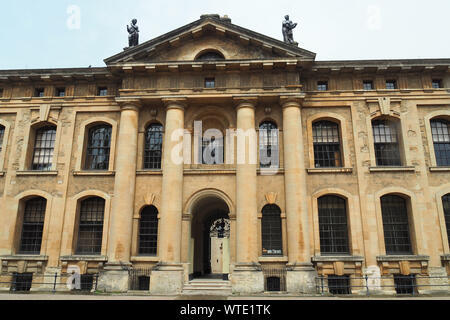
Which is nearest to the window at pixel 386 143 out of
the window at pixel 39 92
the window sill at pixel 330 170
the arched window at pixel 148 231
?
the window sill at pixel 330 170

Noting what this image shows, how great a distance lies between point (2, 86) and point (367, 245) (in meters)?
24.5

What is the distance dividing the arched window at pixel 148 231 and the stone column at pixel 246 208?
16.0 feet

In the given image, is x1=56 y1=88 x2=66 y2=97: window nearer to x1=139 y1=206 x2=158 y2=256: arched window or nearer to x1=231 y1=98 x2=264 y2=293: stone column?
x1=139 y1=206 x2=158 y2=256: arched window

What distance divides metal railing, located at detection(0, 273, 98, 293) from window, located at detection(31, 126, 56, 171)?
640 cm

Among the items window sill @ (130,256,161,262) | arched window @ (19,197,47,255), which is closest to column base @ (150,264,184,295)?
window sill @ (130,256,161,262)

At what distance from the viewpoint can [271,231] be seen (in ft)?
61.4

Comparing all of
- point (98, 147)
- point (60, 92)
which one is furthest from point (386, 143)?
point (60, 92)

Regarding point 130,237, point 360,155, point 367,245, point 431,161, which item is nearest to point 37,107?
point 130,237

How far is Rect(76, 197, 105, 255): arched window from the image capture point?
1948 cm

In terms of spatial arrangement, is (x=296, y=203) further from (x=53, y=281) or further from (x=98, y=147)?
(x=53, y=281)

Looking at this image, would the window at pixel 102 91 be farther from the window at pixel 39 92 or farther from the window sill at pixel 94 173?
the window sill at pixel 94 173

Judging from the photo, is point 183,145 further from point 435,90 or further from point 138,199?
point 435,90

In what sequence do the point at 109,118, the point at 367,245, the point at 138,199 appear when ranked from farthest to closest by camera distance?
the point at 109,118
the point at 138,199
the point at 367,245

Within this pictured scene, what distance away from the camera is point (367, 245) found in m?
18.0
